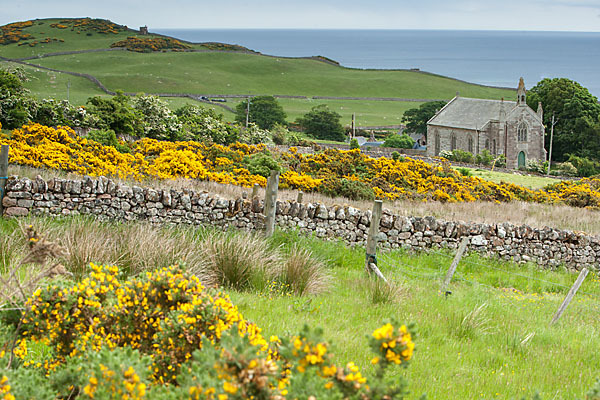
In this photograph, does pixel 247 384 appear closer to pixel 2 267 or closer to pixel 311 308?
pixel 311 308

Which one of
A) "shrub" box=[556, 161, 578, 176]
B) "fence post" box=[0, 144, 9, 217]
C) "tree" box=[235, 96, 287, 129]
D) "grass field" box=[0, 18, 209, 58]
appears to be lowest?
"shrub" box=[556, 161, 578, 176]

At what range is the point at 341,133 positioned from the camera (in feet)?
276

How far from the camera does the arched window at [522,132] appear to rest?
7561cm

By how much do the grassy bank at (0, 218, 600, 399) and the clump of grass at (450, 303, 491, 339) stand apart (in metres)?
0.01

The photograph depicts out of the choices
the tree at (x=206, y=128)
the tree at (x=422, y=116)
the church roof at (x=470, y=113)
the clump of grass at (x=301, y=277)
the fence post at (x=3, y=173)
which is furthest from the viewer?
the tree at (x=422, y=116)

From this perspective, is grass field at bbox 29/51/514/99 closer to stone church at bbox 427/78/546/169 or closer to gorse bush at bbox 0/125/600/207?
stone church at bbox 427/78/546/169

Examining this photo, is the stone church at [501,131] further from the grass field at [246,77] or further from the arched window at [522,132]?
the grass field at [246,77]

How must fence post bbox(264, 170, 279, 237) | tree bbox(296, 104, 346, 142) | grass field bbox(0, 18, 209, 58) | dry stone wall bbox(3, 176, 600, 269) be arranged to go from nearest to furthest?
dry stone wall bbox(3, 176, 600, 269) → fence post bbox(264, 170, 279, 237) → tree bbox(296, 104, 346, 142) → grass field bbox(0, 18, 209, 58)

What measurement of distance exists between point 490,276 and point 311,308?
24.0 feet

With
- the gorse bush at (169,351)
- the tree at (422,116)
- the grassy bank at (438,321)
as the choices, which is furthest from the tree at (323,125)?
the gorse bush at (169,351)

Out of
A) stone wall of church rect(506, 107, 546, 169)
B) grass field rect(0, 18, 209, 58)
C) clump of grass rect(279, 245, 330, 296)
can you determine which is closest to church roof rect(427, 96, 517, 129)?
stone wall of church rect(506, 107, 546, 169)

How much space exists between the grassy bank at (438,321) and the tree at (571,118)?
2737 inches

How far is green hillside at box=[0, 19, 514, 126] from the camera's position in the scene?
3986 inches

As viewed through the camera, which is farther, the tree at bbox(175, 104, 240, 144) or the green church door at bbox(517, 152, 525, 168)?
the green church door at bbox(517, 152, 525, 168)
